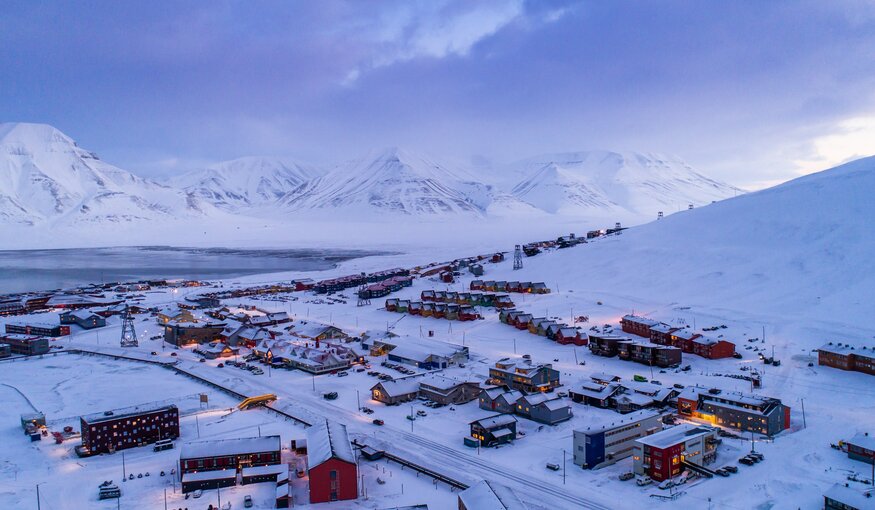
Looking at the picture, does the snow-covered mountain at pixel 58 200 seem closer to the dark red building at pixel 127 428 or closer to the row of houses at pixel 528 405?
the dark red building at pixel 127 428

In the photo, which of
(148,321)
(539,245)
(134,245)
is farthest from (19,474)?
(134,245)

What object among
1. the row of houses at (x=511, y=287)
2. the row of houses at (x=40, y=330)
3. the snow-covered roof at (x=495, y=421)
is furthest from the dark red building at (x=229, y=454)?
the row of houses at (x=511, y=287)

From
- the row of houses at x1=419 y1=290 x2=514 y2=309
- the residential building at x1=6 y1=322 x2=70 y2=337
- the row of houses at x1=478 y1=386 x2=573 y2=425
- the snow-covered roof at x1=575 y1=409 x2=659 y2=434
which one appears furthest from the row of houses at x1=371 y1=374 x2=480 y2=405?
the residential building at x1=6 y1=322 x2=70 y2=337

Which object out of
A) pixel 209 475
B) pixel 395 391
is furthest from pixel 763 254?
pixel 209 475

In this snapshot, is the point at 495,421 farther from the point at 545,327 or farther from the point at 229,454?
the point at 545,327

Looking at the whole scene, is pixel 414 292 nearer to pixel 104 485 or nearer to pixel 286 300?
pixel 286 300

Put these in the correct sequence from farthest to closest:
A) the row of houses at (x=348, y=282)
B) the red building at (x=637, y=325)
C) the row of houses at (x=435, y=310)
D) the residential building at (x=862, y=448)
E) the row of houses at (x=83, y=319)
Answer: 1. the row of houses at (x=348, y=282)
2. the row of houses at (x=83, y=319)
3. the row of houses at (x=435, y=310)
4. the red building at (x=637, y=325)
5. the residential building at (x=862, y=448)
